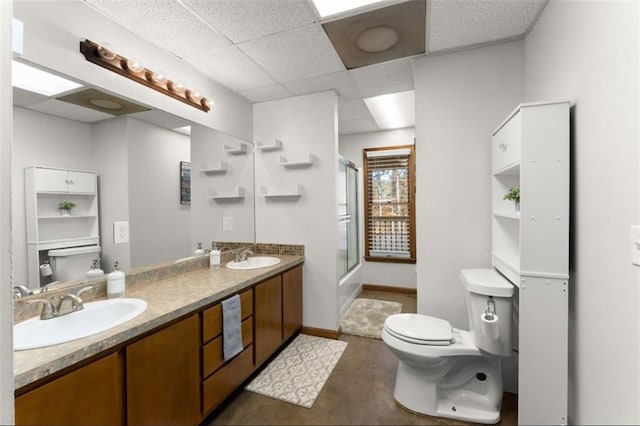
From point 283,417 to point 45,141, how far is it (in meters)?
2.01

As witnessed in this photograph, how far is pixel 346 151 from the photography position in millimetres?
4281

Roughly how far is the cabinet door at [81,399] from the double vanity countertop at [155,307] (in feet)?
0.18

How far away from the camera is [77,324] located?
131 centimetres

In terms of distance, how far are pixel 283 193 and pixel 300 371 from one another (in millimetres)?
1601

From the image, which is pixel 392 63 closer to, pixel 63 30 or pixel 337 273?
pixel 337 273

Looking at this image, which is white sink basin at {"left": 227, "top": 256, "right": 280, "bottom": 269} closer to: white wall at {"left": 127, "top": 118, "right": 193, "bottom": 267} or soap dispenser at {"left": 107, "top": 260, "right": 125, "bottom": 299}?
white wall at {"left": 127, "top": 118, "right": 193, "bottom": 267}

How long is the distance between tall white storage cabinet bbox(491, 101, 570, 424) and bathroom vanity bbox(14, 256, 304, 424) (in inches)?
64.9

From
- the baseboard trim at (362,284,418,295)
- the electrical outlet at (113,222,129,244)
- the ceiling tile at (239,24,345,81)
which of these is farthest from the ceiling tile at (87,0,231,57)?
the baseboard trim at (362,284,418,295)

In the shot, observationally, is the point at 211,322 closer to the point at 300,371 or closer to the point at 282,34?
the point at 300,371

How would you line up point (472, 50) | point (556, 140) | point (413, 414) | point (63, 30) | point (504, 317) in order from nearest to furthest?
point (556, 140) → point (63, 30) → point (504, 317) → point (413, 414) → point (472, 50)

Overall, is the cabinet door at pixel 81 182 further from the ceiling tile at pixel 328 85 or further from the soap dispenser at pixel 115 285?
the ceiling tile at pixel 328 85

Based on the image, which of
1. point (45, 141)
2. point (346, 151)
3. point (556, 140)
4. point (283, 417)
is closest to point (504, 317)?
point (556, 140)

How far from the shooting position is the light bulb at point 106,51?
1.59 meters

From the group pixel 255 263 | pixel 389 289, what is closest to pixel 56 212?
pixel 255 263
